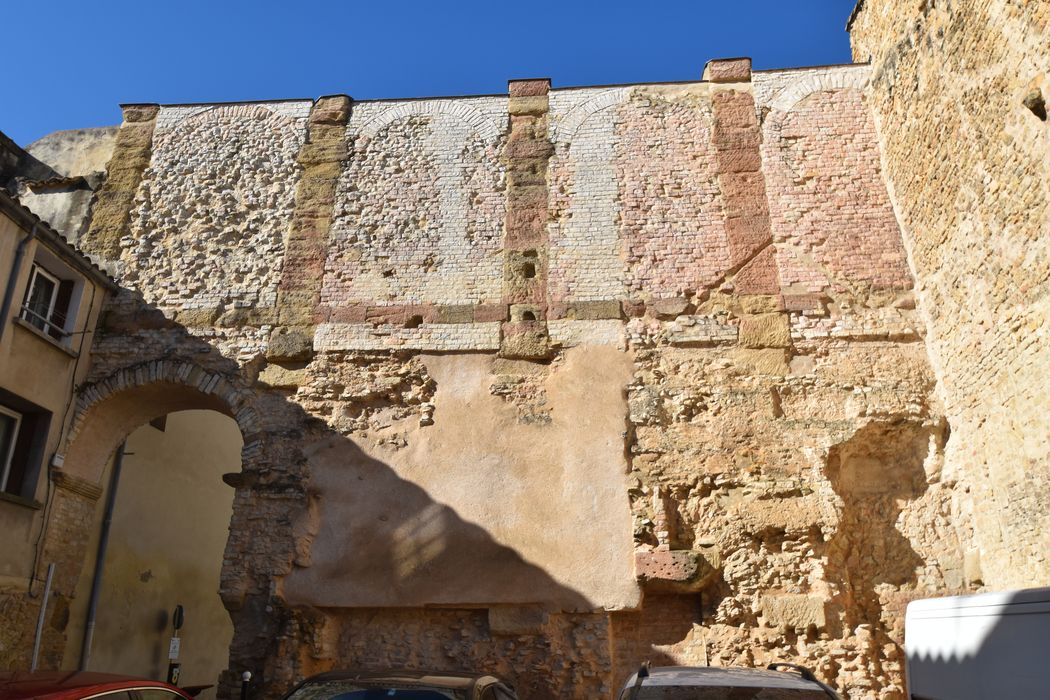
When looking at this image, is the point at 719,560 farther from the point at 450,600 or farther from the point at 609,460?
the point at 450,600

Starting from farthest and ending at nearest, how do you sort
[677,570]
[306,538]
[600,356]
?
1. [600,356]
2. [306,538]
3. [677,570]

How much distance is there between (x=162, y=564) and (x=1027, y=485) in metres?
11.4

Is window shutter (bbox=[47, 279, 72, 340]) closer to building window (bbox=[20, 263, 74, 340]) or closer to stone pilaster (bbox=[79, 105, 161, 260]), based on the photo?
building window (bbox=[20, 263, 74, 340])

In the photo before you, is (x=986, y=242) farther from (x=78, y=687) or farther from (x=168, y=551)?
(x=168, y=551)

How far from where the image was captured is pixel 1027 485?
22.3 ft

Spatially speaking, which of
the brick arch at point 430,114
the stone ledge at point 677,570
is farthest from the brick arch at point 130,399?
the stone ledge at point 677,570

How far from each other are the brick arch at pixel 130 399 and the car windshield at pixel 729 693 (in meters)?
6.09

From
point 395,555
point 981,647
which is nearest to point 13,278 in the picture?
point 395,555

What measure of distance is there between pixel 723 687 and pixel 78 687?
308 centimetres

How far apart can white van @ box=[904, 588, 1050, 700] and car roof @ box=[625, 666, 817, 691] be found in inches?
40.6

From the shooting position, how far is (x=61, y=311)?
9391 millimetres

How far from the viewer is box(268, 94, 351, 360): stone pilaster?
31.1 feet

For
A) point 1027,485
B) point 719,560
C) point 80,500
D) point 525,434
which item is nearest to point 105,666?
point 80,500

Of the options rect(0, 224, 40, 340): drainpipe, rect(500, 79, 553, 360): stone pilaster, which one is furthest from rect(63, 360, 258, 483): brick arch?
rect(500, 79, 553, 360): stone pilaster
